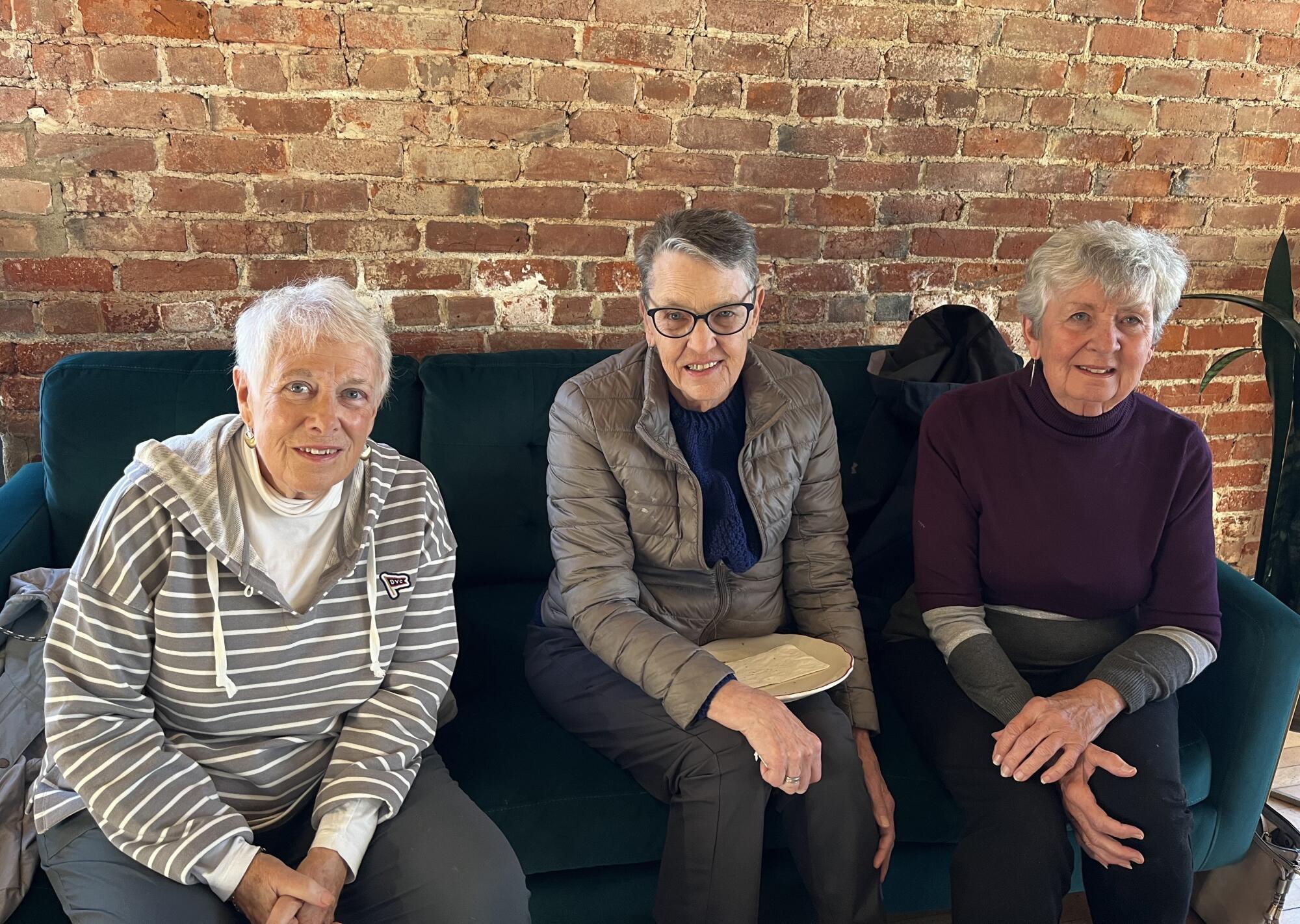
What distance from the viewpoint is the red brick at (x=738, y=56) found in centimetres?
221

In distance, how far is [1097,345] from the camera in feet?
5.42

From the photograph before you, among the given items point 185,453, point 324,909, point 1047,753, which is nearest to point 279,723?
point 324,909

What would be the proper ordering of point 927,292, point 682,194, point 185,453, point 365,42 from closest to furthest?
point 185,453, point 365,42, point 682,194, point 927,292

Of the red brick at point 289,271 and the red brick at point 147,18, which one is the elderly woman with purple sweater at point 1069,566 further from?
the red brick at point 147,18

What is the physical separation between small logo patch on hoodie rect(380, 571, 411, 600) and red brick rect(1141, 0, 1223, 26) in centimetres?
234

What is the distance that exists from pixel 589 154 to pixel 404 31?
0.48 metres

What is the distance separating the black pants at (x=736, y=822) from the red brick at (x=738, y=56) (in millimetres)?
1506

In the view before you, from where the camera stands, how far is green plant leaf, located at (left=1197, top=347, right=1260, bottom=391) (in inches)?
98.0

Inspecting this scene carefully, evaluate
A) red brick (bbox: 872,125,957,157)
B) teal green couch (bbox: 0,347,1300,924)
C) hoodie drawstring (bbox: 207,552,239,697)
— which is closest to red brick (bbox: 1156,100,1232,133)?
red brick (bbox: 872,125,957,157)

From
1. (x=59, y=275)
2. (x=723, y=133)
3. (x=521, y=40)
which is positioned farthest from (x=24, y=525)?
(x=723, y=133)

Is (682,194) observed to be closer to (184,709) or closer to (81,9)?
(81,9)

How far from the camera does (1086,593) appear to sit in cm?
173

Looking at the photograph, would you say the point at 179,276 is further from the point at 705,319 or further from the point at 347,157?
the point at 705,319

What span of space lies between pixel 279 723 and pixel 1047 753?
121cm
